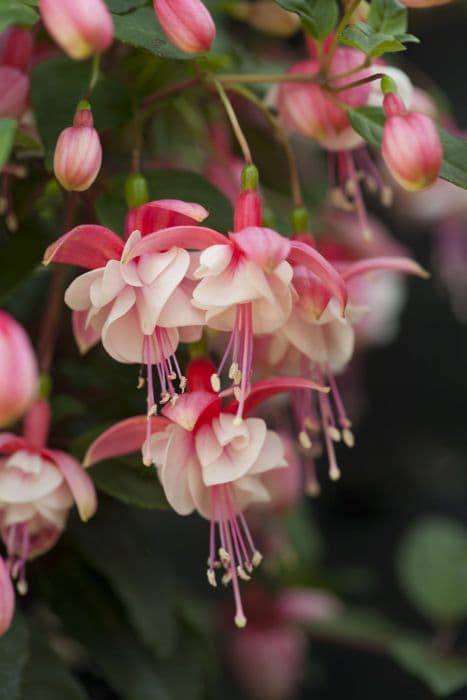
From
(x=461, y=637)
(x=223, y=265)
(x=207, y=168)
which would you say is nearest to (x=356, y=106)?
(x=223, y=265)

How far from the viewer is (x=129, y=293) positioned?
57cm

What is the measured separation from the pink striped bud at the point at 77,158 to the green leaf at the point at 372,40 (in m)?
0.17

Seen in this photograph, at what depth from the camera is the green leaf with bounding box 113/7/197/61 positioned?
1.93 feet

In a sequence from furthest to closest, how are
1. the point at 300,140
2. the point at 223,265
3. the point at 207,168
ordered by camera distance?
the point at 300,140 → the point at 207,168 → the point at 223,265

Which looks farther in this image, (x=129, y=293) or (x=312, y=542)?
(x=312, y=542)

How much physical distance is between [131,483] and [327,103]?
29cm

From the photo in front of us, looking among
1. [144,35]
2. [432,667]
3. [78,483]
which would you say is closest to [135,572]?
[78,483]

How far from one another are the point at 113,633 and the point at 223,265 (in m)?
0.43

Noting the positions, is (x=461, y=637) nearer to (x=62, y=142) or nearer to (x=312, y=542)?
(x=312, y=542)

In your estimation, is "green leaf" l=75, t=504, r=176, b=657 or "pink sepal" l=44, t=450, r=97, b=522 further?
"green leaf" l=75, t=504, r=176, b=657

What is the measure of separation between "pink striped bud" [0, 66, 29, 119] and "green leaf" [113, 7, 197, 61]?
0.09 m

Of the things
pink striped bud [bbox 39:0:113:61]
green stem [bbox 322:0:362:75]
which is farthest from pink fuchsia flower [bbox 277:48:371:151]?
pink striped bud [bbox 39:0:113:61]

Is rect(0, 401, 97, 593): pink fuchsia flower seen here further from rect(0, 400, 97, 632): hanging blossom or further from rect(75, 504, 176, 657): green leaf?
rect(75, 504, 176, 657): green leaf

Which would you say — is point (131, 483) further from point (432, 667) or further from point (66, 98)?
point (432, 667)
